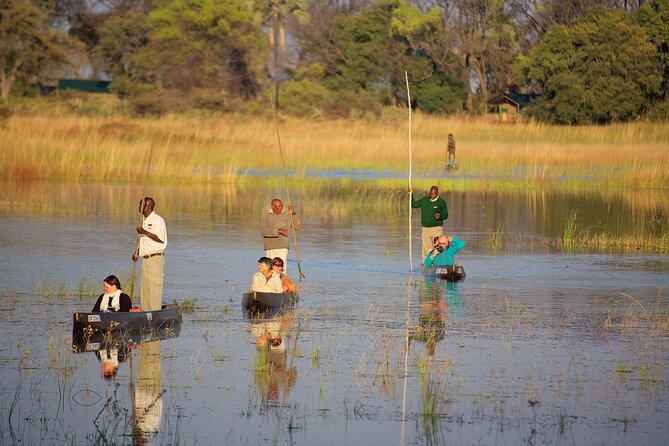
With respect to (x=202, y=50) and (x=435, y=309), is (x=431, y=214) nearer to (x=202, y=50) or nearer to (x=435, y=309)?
(x=435, y=309)

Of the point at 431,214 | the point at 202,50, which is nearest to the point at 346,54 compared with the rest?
the point at 202,50

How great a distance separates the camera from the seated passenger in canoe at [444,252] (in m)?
19.7

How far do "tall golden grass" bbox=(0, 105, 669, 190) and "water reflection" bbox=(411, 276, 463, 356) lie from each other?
21798mm

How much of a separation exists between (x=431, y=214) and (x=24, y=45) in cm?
6174

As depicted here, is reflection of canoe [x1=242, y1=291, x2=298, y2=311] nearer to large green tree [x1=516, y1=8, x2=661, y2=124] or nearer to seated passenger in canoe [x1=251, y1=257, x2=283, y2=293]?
seated passenger in canoe [x1=251, y1=257, x2=283, y2=293]

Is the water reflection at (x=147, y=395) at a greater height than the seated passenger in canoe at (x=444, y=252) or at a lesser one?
lesser

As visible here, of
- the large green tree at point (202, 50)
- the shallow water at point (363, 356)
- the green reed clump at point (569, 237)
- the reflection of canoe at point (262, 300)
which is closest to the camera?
the shallow water at point (363, 356)

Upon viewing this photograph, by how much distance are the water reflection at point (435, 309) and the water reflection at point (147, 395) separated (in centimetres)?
285

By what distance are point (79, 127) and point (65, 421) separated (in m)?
37.5

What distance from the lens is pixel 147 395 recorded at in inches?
448

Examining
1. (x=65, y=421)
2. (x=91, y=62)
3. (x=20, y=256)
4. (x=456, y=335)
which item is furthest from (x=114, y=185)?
(x=91, y=62)

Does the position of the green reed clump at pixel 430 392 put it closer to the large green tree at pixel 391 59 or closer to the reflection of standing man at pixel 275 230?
the reflection of standing man at pixel 275 230

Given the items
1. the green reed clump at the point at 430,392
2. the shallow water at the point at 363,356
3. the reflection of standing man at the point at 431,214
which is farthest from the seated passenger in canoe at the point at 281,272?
the reflection of standing man at the point at 431,214

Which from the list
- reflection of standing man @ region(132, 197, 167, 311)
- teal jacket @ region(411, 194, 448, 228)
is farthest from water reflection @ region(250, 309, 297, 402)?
teal jacket @ region(411, 194, 448, 228)
